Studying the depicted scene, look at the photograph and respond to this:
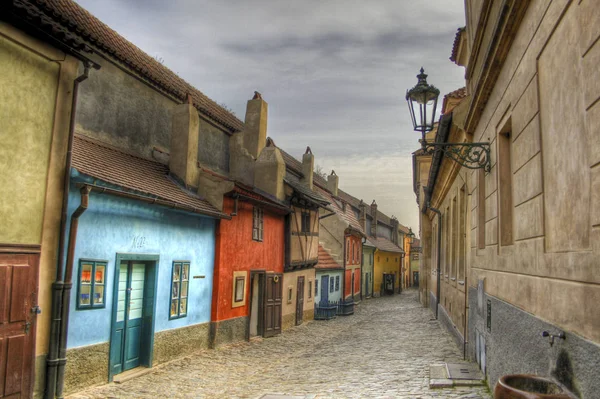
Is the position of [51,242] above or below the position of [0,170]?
below

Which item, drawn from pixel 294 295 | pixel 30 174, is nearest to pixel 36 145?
pixel 30 174

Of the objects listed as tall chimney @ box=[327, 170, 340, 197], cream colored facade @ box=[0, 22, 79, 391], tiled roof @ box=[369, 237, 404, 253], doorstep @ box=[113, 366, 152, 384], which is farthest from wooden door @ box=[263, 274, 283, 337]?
tiled roof @ box=[369, 237, 404, 253]

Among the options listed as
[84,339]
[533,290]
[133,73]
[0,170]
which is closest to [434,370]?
[533,290]

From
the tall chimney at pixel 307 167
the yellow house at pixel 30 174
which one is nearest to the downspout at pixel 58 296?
the yellow house at pixel 30 174

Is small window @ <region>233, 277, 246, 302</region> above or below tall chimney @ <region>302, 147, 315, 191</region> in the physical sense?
below

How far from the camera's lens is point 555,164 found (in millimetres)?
4344

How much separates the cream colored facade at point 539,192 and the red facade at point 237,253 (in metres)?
7.27

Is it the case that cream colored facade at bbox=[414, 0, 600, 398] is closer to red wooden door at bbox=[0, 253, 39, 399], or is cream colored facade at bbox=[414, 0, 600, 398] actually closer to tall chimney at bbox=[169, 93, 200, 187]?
red wooden door at bbox=[0, 253, 39, 399]

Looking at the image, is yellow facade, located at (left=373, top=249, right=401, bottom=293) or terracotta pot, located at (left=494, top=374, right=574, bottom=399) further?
yellow facade, located at (left=373, top=249, right=401, bottom=293)

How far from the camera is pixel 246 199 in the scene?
14898 millimetres

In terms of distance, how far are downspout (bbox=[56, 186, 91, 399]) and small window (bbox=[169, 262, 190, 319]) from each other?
3.55 metres

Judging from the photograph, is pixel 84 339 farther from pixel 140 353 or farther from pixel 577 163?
pixel 577 163

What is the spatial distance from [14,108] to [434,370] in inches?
341

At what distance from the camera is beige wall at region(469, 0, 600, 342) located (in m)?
3.40
